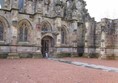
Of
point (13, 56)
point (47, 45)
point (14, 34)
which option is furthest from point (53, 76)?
point (47, 45)

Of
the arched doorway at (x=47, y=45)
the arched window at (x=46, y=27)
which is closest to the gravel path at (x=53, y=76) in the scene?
the arched window at (x=46, y=27)

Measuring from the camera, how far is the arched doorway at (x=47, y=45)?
2550cm

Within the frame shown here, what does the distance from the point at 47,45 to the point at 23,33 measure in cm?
458

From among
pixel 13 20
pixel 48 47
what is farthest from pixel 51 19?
pixel 13 20

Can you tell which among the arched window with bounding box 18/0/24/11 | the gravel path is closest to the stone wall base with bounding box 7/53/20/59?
the gravel path

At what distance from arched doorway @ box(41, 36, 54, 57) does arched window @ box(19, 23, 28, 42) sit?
3.06m

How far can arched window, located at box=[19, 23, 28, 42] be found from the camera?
75.4ft

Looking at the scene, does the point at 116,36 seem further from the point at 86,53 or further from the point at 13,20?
the point at 13,20

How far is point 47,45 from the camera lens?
25.9 metres

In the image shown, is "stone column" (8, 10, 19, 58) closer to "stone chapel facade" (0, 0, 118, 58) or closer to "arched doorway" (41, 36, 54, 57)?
"stone chapel facade" (0, 0, 118, 58)

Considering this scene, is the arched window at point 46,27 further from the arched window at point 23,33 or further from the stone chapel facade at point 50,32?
the arched window at point 23,33

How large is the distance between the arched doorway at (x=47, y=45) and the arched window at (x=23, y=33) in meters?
3.06

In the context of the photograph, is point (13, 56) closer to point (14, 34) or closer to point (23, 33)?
point (14, 34)

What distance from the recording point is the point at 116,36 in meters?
24.7
